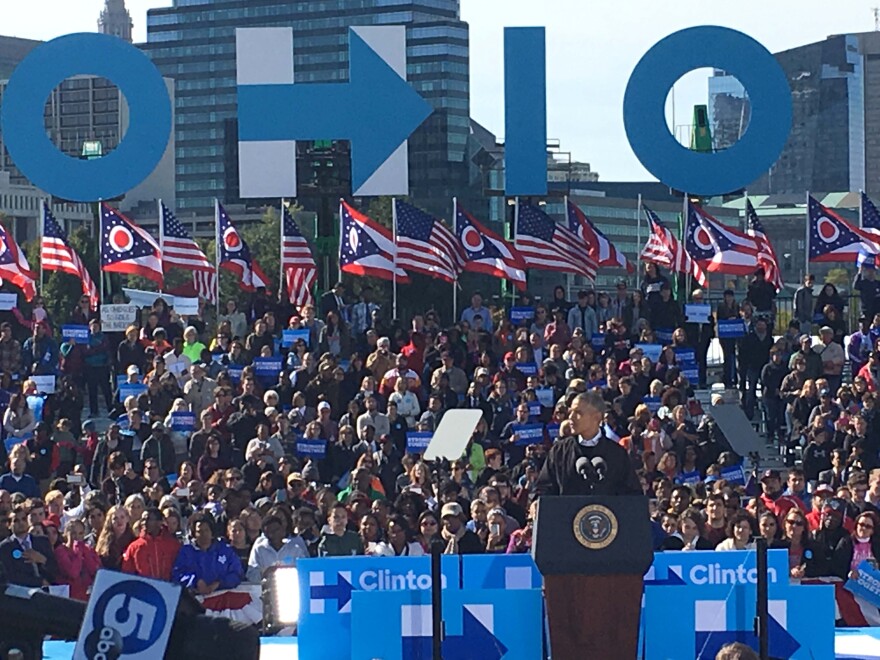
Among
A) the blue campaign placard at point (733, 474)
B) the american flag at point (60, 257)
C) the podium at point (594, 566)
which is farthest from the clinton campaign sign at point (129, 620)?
the american flag at point (60, 257)

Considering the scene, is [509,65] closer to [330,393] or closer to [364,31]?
[364,31]

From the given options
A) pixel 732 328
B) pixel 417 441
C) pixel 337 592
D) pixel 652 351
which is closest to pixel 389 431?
pixel 417 441

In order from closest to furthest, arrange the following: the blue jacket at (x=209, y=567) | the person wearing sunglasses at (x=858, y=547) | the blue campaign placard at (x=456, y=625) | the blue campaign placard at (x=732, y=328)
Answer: the blue campaign placard at (x=456, y=625)
the blue jacket at (x=209, y=567)
the person wearing sunglasses at (x=858, y=547)
the blue campaign placard at (x=732, y=328)

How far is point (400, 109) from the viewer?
102ft

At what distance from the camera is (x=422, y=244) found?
91.4 ft

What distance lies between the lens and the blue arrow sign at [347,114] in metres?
30.8

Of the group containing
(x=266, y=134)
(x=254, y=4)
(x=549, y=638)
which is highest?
(x=254, y=4)

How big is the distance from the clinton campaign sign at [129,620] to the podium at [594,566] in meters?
3.72

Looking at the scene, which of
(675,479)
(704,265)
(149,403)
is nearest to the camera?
(675,479)

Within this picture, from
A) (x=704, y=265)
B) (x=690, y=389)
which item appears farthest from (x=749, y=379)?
(x=704, y=265)

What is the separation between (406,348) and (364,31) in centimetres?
948

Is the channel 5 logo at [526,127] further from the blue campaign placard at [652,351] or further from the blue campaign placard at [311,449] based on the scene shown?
the blue campaign placard at [311,449]

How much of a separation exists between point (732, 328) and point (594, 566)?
1443cm

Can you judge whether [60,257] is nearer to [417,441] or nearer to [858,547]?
[417,441]
